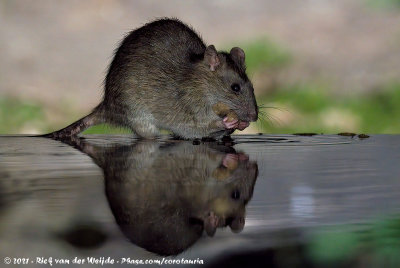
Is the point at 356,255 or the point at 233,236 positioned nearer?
the point at 356,255

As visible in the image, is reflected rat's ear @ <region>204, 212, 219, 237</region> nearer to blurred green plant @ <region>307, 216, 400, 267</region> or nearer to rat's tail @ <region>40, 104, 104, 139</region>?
blurred green plant @ <region>307, 216, 400, 267</region>

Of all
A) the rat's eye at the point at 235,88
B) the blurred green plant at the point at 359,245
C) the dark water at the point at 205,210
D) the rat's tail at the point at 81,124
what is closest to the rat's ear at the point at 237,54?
the rat's eye at the point at 235,88

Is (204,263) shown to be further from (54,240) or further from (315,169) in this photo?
(315,169)

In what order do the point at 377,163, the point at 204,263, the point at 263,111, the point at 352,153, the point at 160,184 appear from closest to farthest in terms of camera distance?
the point at 204,263 → the point at 160,184 → the point at 377,163 → the point at 352,153 → the point at 263,111

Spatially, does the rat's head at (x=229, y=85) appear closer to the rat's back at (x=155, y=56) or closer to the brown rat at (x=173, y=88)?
the brown rat at (x=173, y=88)

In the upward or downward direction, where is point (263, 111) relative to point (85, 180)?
upward

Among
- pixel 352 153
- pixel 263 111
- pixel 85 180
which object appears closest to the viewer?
pixel 85 180

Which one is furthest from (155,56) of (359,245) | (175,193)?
(359,245)

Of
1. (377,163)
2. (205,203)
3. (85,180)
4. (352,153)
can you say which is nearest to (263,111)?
(352,153)
